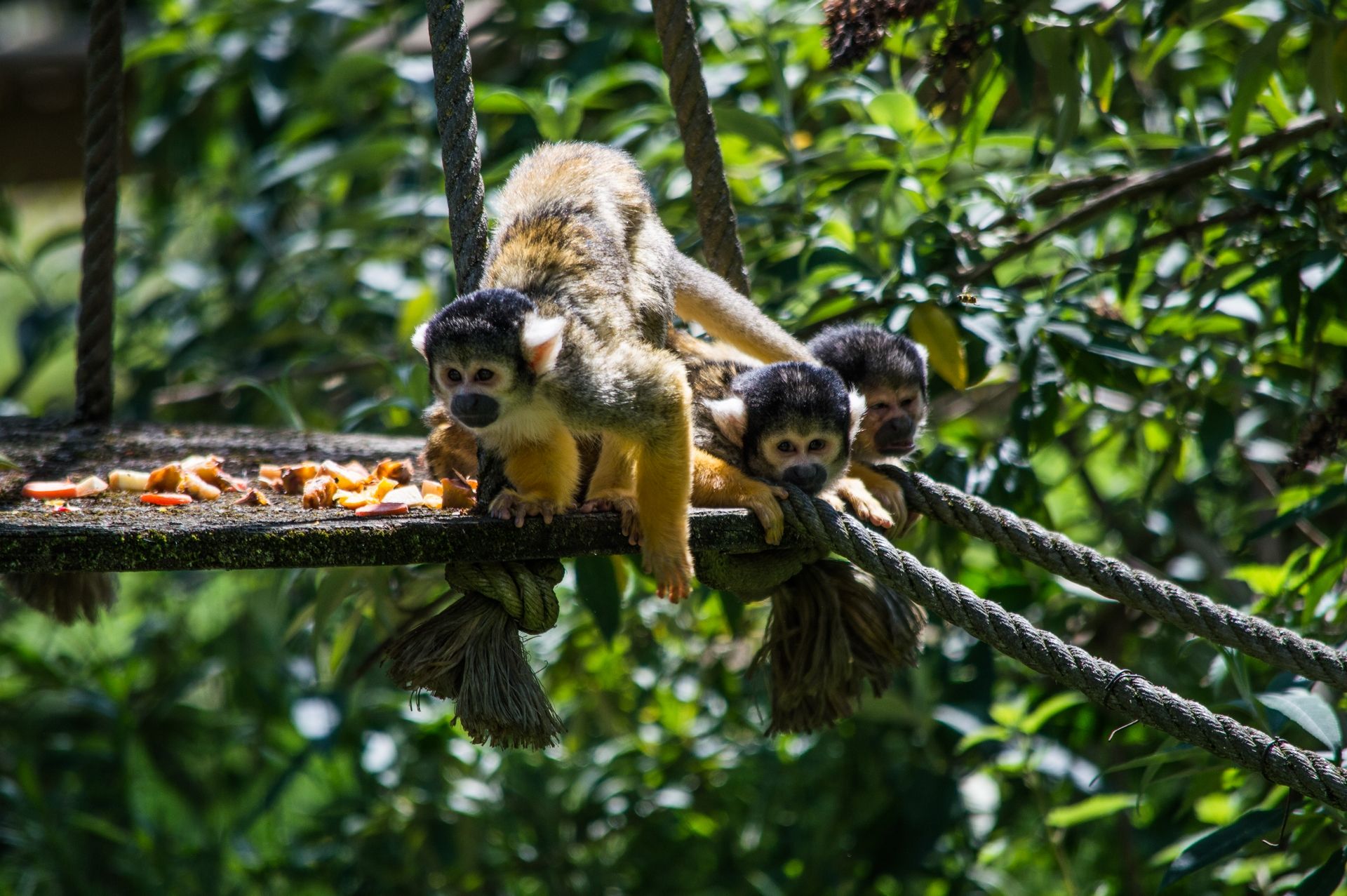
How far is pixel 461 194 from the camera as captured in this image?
2012 millimetres

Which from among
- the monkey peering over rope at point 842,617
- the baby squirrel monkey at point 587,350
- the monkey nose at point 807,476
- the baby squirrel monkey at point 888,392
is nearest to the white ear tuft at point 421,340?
the baby squirrel monkey at point 587,350

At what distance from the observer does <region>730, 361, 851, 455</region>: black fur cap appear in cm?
242

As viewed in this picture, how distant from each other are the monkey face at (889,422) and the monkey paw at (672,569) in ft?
2.97

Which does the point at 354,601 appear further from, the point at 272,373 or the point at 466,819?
the point at 272,373

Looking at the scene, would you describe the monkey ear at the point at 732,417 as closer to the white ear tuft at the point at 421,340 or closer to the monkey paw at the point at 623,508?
the monkey paw at the point at 623,508

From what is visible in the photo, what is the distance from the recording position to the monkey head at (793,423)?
7.95 feet

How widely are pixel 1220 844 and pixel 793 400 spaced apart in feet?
3.82

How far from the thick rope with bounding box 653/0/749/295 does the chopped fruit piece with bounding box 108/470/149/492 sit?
1.24 meters

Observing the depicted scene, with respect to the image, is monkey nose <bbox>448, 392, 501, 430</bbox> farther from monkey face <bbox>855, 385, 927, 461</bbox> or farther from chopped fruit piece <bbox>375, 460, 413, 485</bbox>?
monkey face <bbox>855, 385, 927, 461</bbox>

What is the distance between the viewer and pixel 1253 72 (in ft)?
8.07

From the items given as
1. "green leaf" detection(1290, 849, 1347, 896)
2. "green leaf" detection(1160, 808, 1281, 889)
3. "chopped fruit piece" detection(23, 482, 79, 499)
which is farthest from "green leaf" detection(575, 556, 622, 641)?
"green leaf" detection(1290, 849, 1347, 896)

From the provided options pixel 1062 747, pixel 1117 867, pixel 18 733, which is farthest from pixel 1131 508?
pixel 18 733

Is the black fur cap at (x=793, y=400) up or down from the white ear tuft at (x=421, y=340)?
down

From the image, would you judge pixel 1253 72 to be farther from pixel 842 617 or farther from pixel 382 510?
pixel 382 510
